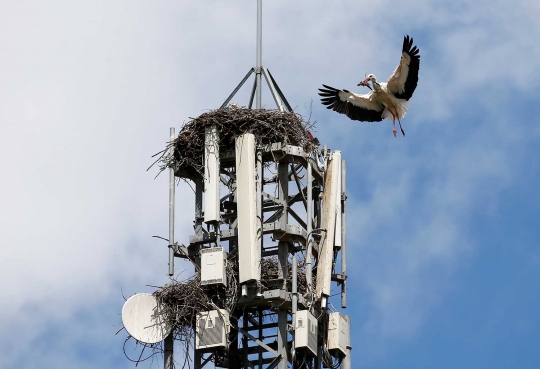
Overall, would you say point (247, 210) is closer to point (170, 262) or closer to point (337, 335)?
point (170, 262)

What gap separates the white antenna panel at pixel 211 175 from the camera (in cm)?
3303

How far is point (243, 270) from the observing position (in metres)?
32.2

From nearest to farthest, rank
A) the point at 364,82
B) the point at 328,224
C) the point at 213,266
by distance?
1. the point at 213,266
2. the point at 328,224
3. the point at 364,82

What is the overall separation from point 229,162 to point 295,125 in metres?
1.63

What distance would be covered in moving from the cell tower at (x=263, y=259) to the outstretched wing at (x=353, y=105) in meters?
3.97

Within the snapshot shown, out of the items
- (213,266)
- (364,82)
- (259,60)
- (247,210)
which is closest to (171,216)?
(213,266)

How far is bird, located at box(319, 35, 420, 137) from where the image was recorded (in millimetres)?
38188

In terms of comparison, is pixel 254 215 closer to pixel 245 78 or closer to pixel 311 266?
pixel 311 266

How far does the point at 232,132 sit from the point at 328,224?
2745 mm

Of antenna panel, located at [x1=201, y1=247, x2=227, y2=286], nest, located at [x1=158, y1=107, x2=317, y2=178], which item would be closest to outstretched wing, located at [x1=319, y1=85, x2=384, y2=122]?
nest, located at [x1=158, y1=107, x2=317, y2=178]

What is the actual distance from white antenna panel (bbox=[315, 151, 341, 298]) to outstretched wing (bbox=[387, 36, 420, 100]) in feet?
13.0

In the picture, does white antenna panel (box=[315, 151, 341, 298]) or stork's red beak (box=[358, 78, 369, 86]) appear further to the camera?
stork's red beak (box=[358, 78, 369, 86])

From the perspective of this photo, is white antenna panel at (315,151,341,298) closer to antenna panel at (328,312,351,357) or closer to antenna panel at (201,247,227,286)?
antenna panel at (328,312,351,357)

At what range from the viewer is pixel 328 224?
110 ft
